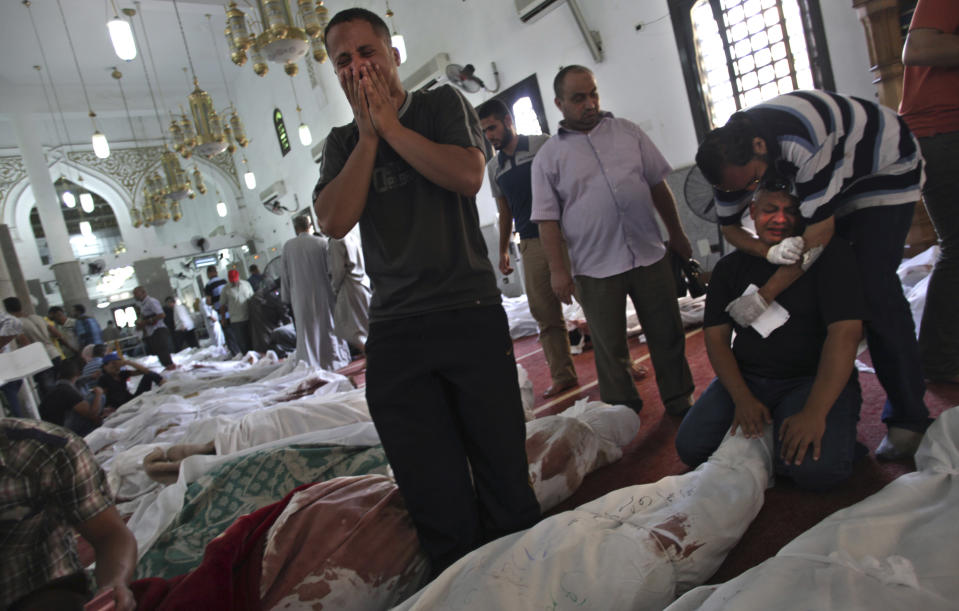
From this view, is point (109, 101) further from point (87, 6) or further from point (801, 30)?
point (801, 30)

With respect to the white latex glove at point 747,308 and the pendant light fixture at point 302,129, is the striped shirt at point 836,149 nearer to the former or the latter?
the white latex glove at point 747,308

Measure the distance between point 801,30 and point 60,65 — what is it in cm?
1577

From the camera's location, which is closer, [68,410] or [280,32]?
[68,410]

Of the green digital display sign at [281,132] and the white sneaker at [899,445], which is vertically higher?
the green digital display sign at [281,132]

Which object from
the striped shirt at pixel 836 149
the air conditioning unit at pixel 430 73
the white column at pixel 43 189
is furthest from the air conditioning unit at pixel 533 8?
the white column at pixel 43 189

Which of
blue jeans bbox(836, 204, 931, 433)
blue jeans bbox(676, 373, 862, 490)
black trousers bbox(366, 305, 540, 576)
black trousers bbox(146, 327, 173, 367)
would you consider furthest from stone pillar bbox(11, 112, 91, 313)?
blue jeans bbox(836, 204, 931, 433)

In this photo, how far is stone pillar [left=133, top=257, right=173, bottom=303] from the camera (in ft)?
55.4

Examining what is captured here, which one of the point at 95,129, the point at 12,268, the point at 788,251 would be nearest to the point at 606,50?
the point at 788,251

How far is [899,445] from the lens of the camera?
164 cm

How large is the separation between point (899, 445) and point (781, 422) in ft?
1.11

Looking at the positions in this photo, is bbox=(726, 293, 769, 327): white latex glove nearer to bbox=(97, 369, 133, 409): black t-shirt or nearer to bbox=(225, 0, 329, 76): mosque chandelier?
bbox=(225, 0, 329, 76): mosque chandelier

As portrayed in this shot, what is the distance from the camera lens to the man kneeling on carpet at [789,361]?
155 cm

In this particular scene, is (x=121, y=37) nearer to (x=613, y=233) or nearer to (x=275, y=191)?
(x=613, y=233)

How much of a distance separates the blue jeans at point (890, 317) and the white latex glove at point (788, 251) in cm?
27
